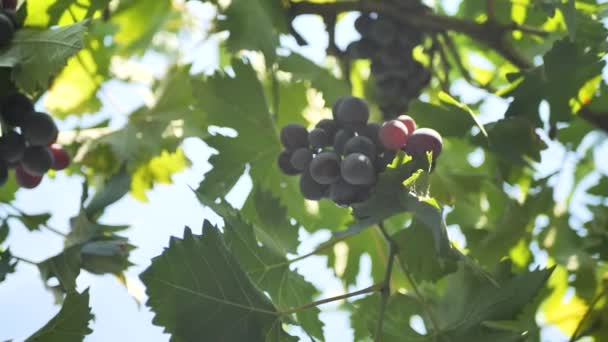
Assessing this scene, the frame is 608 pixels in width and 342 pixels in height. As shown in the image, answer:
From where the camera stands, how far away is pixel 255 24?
1.65 metres

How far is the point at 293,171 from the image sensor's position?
1433 mm

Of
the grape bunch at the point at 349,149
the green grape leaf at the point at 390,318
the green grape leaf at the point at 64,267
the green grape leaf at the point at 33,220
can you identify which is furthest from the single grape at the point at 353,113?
the green grape leaf at the point at 33,220

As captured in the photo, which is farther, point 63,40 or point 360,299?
point 360,299

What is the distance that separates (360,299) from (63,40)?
85 cm

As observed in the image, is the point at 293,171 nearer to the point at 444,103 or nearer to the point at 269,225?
the point at 269,225

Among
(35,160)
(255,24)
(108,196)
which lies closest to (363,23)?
(255,24)

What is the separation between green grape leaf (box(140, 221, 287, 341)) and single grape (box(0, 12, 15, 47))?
1.60ft

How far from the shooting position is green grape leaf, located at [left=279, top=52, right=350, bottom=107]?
1.91 meters

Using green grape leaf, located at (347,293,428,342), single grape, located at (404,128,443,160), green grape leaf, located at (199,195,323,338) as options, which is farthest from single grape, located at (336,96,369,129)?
green grape leaf, located at (347,293,428,342)

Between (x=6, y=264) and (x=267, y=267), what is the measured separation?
0.47 metres

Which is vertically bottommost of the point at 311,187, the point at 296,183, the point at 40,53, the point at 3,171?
the point at 296,183

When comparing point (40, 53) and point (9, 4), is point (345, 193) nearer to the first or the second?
point (40, 53)

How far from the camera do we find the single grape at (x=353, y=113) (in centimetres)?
134

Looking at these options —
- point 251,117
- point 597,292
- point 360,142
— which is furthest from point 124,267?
point 597,292
